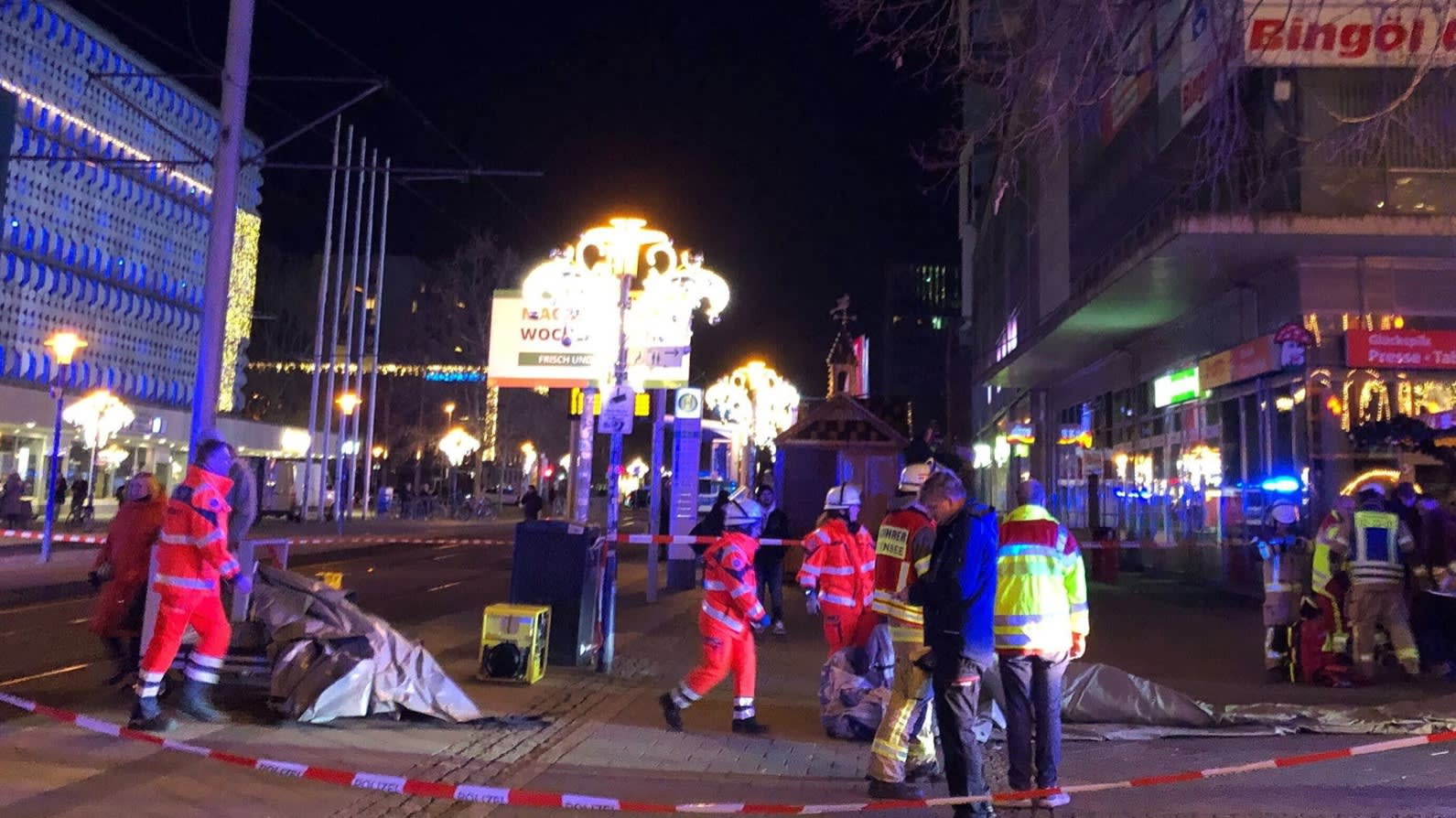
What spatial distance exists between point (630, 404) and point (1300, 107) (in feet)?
38.4

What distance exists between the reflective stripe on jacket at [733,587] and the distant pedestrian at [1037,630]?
1.97 meters

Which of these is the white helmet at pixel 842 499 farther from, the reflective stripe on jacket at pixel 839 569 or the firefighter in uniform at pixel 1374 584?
the firefighter in uniform at pixel 1374 584

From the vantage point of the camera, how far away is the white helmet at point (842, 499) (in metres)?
8.66

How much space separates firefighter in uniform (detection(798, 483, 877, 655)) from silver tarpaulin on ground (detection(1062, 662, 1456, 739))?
1.51 m

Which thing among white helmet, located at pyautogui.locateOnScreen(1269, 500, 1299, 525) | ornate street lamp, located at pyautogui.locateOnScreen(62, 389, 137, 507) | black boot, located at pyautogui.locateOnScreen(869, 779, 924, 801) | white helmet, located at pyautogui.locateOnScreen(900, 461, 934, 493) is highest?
ornate street lamp, located at pyautogui.locateOnScreen(62, 389, 137, 507)

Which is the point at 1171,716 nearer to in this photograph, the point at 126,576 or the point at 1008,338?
the point at 126,576

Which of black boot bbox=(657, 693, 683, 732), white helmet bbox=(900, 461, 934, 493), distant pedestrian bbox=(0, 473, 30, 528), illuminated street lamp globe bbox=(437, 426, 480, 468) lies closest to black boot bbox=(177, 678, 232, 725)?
black boot bbox=(657, 693, 683, 732)

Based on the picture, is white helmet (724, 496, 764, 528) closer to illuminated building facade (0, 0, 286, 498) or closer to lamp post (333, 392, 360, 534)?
illuminated building facade (0, 0, 286, 498)

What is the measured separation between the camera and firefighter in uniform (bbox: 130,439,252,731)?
6.73 m

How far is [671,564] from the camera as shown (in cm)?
1828

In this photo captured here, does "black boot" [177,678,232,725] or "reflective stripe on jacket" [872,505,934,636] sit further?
"black boot" [177,678,232,725]

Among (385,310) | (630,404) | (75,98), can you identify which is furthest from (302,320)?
(630,404)

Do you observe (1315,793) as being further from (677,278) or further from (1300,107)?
(1300,107)

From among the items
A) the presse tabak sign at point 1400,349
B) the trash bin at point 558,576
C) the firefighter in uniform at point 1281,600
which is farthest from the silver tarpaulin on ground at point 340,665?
the presse tabak sign at point 1400,349
